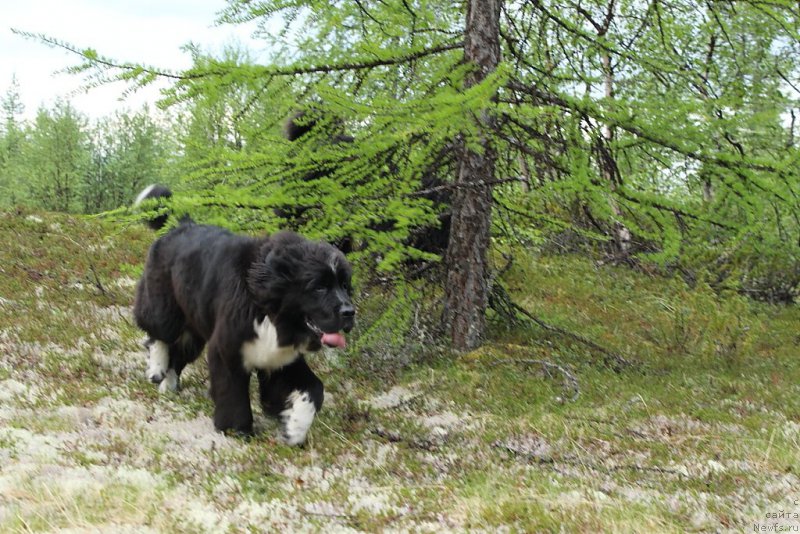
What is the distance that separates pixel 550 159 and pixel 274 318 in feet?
12.2

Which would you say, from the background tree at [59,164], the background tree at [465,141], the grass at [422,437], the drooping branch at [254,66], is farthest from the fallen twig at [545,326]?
the background tree at [59,164]

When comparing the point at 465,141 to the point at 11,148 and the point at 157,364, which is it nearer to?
the point at 157,364

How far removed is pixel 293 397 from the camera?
5.43m

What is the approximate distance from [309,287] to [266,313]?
0.44m

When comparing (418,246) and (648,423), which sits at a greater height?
(418,246)

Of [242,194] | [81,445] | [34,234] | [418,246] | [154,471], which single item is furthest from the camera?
[34,234]

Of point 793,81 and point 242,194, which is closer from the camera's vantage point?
point 242,194

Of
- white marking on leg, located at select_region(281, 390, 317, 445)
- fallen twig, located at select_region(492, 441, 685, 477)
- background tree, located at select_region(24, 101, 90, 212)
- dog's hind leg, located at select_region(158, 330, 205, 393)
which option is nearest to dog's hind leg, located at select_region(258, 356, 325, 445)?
white marking on leg, located at select_region(281, 390, 317, 445)

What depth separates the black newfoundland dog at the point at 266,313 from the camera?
5.14 meters

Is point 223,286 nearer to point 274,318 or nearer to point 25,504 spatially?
point 274,318

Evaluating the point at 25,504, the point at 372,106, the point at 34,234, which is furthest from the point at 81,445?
the point at 34,234

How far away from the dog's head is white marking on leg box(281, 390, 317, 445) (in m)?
0.53

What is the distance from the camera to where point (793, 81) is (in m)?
16.9

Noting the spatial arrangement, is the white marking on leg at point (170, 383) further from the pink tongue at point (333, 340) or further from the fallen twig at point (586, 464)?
the fallen twig at point (586, 464)
